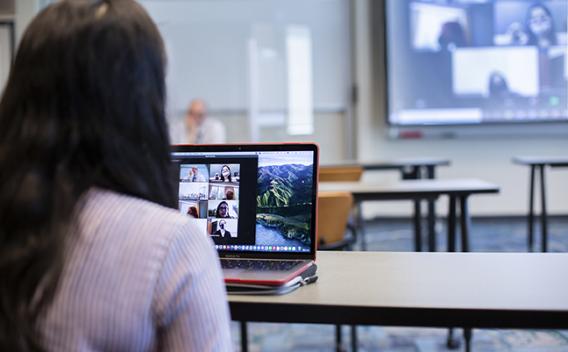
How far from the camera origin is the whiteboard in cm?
596

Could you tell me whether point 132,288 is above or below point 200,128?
below

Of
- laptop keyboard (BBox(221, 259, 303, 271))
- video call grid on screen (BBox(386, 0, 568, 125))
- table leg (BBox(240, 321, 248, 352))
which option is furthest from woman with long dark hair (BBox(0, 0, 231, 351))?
video call grid on screen (BBox(386, 0, 568, 125))

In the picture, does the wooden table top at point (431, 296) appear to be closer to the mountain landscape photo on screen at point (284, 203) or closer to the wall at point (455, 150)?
the mountain landscape photo on screen at point (284, 203)

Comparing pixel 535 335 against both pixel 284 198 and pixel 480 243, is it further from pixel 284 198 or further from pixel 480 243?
pixel 480 243

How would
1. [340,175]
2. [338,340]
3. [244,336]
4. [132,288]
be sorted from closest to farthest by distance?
[132,288], [244,336], [338,340], [340,175]

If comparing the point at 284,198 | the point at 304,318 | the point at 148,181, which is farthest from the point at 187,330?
the point at 284,198

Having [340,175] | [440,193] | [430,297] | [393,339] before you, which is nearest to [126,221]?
[430,297]

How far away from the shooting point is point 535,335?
8.73 feet

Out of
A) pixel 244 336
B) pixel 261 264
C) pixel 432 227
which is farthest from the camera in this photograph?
pixel 432 227

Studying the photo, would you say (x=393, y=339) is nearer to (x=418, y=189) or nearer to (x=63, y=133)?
(x=418, y=189)

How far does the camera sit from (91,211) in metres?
0.70

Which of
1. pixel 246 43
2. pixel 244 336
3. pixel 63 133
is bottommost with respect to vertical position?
pixel 244 336

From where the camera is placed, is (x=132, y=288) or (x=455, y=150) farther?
(x=455, y=150)

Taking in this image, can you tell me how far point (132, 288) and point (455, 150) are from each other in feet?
18.5
